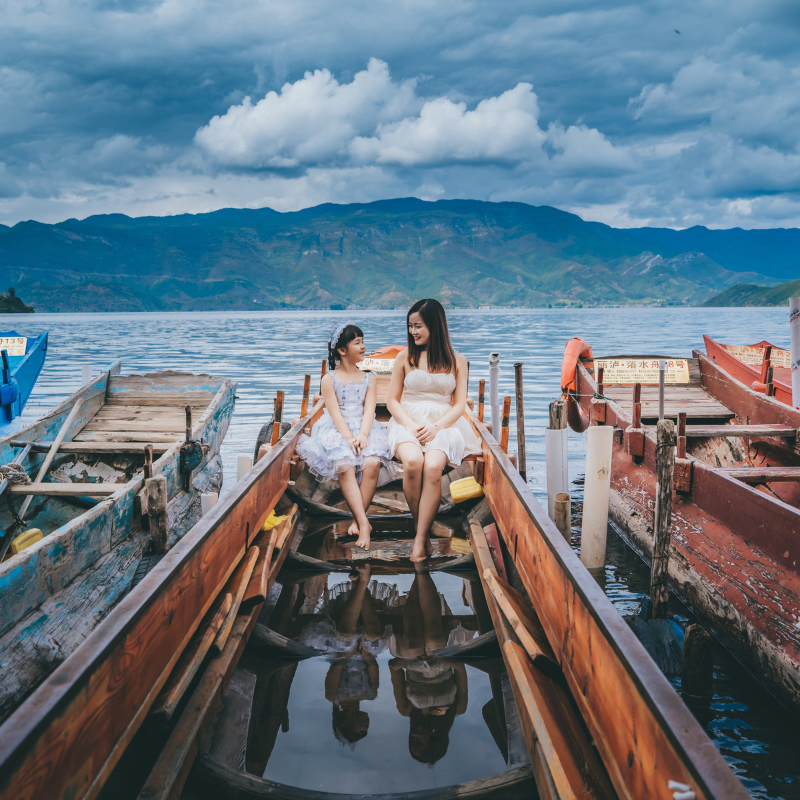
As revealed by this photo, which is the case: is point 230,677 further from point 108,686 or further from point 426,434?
point 426,434

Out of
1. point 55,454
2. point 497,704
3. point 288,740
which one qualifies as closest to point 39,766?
point 288,740

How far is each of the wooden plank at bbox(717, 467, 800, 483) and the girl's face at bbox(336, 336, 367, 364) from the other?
2853 millimetres

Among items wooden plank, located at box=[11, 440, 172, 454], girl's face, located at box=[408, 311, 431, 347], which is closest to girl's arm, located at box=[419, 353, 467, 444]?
girl's face, located at box=[408, 311, 431, 347]

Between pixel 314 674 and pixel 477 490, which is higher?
pixel 477 490

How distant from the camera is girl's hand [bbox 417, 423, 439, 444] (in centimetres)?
458

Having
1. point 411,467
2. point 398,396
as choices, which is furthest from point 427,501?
point 398,396

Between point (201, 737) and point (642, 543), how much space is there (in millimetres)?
5134

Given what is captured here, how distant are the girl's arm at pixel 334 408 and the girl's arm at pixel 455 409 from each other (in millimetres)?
661

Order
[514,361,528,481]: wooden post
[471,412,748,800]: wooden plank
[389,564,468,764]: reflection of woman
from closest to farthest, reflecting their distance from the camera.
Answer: [471,412,748,800]: wooden plank
[389,564,468,764]: reflection of woman
[514,361,528,481]: wooden post

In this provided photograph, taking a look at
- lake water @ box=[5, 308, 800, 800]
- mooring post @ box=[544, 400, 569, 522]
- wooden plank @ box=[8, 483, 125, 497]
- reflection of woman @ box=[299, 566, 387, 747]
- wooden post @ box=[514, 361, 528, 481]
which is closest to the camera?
reflection of woman @ box=[299, 566, 387, 747]

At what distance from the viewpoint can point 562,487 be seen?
5500 mm

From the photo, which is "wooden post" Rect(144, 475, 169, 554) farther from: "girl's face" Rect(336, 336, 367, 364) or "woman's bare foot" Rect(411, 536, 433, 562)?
"woman's bare foot" Rect(411, 536, 433, 562)

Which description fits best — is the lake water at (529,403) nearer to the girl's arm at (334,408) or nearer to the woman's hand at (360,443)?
the woman's hand at (360,443)

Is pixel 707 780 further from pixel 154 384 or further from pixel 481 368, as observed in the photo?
pixel 481 368
